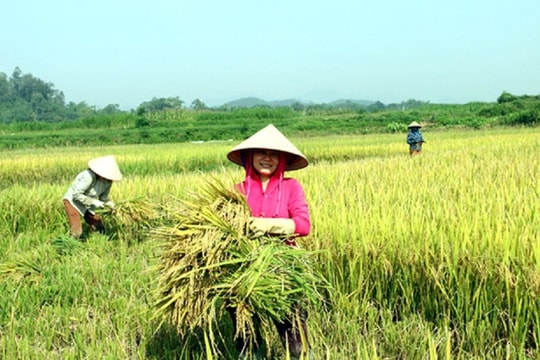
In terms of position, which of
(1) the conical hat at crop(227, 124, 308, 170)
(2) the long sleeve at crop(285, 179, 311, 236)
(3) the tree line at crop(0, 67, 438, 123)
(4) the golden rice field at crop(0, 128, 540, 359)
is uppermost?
(3) the tree line at crop(0, 67, 438, 123)

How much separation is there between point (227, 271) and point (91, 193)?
3115mm

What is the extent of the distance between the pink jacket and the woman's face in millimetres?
38

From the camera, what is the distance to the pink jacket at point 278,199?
7.70ft

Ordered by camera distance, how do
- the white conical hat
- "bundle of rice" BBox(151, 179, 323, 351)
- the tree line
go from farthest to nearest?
1. the tree line
2. the white conical hat
3. "bundle of rice" BBox(151, 179, 323, 351)

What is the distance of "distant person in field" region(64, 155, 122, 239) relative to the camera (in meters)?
4.56

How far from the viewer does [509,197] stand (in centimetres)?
362

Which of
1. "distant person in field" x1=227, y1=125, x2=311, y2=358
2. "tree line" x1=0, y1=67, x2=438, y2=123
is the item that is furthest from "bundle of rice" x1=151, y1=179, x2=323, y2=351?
"tree line" x1=0, y1=67, x2=438, y2=123

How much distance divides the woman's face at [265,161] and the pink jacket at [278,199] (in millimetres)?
38

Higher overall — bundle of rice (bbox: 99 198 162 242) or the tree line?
the tree line

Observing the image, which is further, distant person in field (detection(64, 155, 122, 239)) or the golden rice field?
distant person in field (detection(64, 155, 122, 239))

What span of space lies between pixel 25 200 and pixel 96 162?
168 centimetres

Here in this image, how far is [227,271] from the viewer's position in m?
2.07

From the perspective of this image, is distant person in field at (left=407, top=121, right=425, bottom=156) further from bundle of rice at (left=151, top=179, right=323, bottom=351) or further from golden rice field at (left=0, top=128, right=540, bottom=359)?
bundle of rice at (left=151, top=179, right=323, bottom=351)

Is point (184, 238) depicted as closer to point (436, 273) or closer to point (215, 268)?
point (215, 268)
